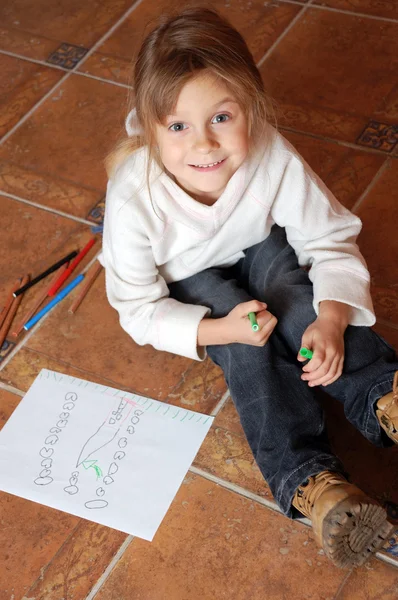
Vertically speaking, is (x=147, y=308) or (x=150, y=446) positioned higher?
(x=147, y=308)

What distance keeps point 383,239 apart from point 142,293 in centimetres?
46

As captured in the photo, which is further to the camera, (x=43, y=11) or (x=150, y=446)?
(x=43, y=11)

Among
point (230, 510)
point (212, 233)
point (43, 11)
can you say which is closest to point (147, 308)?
point (212, 233)

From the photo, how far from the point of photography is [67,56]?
5.75ft

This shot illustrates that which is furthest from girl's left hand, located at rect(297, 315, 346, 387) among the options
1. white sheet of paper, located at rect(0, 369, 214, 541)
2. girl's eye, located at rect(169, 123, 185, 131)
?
girl's eye, located at rect(169, 123, 185, 131)

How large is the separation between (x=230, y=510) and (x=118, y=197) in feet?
1.53

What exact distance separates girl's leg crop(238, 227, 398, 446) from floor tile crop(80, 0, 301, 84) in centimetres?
68

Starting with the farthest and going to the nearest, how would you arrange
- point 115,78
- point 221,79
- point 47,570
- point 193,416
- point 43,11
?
point 43,11
point 115,78
point 193,416
point 47,570
point 221,79

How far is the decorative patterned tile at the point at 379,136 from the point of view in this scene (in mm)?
1420

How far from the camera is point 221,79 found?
2.97ft

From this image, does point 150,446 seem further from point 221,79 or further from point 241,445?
point 221,79

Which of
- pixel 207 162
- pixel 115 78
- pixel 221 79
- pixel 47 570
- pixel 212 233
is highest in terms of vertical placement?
pixel 221 79

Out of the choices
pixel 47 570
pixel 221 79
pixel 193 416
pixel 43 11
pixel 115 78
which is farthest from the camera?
pixel 43 11

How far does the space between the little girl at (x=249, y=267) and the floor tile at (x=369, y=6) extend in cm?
79
